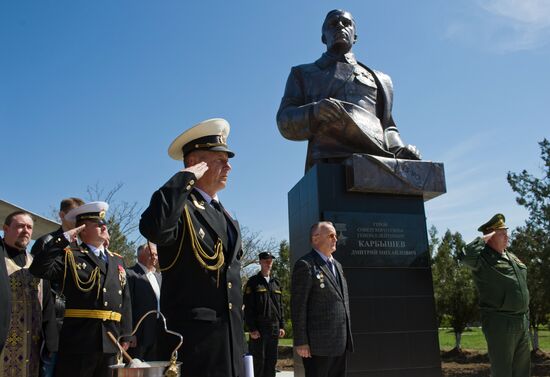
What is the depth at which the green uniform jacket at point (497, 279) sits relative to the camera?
4863mm

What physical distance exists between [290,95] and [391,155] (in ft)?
5.16

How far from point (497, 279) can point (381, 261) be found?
1193 mm

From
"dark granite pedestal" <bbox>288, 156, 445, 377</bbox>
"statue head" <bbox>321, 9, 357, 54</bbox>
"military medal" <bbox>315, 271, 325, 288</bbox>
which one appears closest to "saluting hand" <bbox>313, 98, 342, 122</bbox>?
"dark granite pedestal" <bbox>288, 156, 445, 377</bbox>

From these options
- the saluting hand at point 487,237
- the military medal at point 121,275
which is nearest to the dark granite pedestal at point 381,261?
the saluting hand at point 487,237

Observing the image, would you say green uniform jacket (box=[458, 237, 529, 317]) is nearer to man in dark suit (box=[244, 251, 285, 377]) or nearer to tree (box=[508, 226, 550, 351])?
man in dark suit (box=[244, 251, 285, 377])

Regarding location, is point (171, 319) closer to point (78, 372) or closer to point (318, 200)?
point (78, 372)

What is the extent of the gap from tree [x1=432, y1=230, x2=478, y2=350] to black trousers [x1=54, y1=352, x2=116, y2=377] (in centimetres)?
1064

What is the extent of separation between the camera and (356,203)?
5.78 m

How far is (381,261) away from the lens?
5.62 m

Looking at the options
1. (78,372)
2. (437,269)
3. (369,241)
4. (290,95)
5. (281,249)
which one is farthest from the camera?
(281,249)

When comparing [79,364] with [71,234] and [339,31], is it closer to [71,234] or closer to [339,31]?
[71,234]

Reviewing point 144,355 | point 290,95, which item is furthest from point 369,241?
point 144,355

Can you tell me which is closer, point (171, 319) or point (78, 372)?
point (171, 319)

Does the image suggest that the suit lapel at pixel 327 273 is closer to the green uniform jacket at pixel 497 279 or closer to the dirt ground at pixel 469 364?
the green uniform jacket at pixel 497 279
